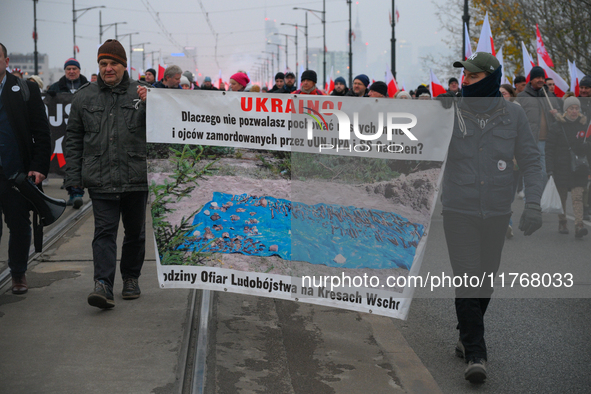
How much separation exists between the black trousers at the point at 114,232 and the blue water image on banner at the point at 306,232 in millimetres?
814

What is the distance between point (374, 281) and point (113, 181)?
6.94 ft

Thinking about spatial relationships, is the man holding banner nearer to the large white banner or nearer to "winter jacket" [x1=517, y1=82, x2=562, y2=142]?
the large white banner

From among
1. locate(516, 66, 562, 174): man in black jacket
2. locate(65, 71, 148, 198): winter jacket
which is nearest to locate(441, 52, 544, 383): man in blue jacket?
locate(65, 71, 148, 198): winter jacket

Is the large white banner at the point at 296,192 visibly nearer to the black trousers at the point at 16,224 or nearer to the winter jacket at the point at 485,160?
the winter jacket at the point at 485,160

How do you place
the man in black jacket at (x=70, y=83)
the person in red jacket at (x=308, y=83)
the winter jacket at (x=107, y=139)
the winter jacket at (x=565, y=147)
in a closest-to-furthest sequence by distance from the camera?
the winter jacket at (x=107, y=139), the winter jacket at (x=565, y=147), the person in red jacket at (x=308, y=83), the man in black jacket at (x=70, y=83)

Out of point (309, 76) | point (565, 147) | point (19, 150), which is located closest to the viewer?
point (19, 150)

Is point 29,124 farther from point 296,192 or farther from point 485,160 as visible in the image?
point 485,160

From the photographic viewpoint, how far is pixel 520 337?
17.1ft

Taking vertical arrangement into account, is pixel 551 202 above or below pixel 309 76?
below

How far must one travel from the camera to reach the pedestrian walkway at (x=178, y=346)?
4129mm

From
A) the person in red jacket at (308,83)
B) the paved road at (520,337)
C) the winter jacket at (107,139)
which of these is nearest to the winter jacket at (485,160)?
the paved road at (520,337)

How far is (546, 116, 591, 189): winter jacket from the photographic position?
9898mm

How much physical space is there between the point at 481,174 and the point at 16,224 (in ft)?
12.3

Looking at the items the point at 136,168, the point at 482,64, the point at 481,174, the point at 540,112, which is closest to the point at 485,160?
the point at 481,174
